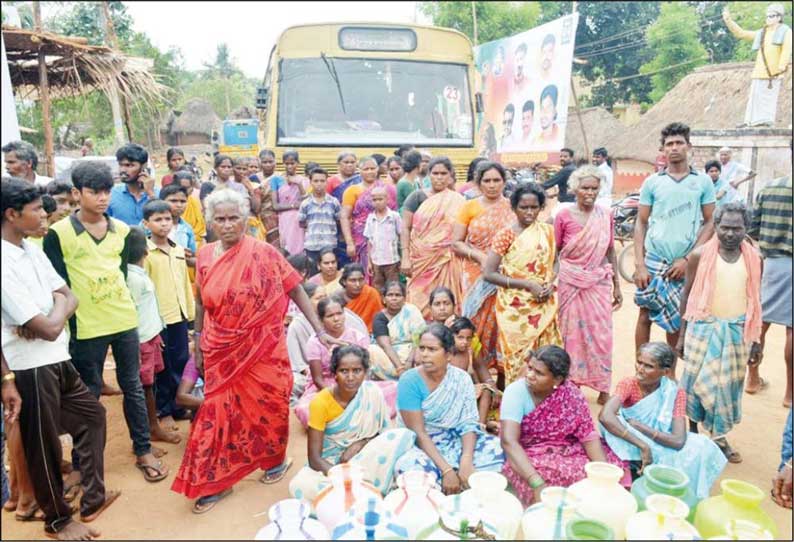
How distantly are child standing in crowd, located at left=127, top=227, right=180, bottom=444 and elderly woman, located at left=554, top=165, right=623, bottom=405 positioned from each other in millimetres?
2468

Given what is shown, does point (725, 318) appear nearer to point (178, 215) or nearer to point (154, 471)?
point (154, 471)

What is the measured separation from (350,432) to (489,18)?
2688cm

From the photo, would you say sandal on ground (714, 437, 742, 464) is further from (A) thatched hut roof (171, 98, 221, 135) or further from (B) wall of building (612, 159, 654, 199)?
(A) thatched hut roof (171, 98, 221, 135)

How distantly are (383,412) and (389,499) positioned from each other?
2.88ft

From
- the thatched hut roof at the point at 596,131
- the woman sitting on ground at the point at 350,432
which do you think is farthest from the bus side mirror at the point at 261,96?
the thatched hut roof at the point at 596,131

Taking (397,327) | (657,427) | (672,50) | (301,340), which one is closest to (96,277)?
(301,340)

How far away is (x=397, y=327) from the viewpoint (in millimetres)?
4137

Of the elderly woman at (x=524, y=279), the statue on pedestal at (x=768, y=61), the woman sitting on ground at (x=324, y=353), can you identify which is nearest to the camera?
the elderly woman at (x=524, y=279)

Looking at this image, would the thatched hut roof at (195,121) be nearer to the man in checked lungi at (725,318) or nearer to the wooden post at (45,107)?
the wooden post at (45,107)

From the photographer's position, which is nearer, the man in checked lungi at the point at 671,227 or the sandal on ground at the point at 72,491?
the sandal on ground at the point at 72,491

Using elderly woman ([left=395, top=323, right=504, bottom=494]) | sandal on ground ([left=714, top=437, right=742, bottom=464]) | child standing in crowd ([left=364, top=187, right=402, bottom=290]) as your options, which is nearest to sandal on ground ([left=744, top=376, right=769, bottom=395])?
sandal on ground ([left=714, top=437, right=742, bottom=464])

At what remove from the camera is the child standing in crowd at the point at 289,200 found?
6.15m

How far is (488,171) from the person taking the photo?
400 cm

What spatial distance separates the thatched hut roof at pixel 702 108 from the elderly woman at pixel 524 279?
529 inches
